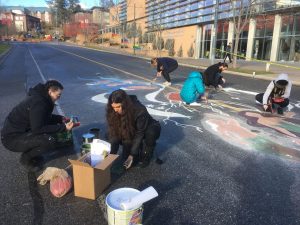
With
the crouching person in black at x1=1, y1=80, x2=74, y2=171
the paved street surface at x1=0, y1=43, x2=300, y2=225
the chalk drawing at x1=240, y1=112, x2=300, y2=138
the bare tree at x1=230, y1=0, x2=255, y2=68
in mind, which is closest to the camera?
the paved street surface at x1=0, y1=43, x2=300, y2=225

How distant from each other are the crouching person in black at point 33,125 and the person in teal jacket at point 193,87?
186 inches

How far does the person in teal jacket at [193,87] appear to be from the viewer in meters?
8.20

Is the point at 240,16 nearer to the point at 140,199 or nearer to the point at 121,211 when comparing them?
the point at 140,199

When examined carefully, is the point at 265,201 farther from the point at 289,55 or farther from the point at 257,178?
the point at 289,55

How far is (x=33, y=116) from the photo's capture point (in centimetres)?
398

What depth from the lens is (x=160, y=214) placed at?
328 cm

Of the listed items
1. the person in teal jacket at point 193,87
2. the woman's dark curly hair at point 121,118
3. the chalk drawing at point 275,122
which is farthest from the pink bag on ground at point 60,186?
the person in teal jacket at point 193,87

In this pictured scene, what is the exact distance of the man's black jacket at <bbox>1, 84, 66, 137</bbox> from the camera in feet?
13.0

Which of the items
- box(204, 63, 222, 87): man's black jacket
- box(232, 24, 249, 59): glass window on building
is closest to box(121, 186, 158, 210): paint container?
box(204, 63, 222, 87): man's black jacket

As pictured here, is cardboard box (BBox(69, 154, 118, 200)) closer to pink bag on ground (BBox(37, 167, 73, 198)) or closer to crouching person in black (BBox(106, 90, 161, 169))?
pink bag on ground (BBox(37, 167, 73, 198))

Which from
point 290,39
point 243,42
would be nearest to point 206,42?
point 243,42

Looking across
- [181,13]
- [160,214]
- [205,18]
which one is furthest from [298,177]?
[181,13]

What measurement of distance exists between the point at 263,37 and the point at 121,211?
29.3m

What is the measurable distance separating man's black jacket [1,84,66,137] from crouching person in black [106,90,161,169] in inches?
32.0
